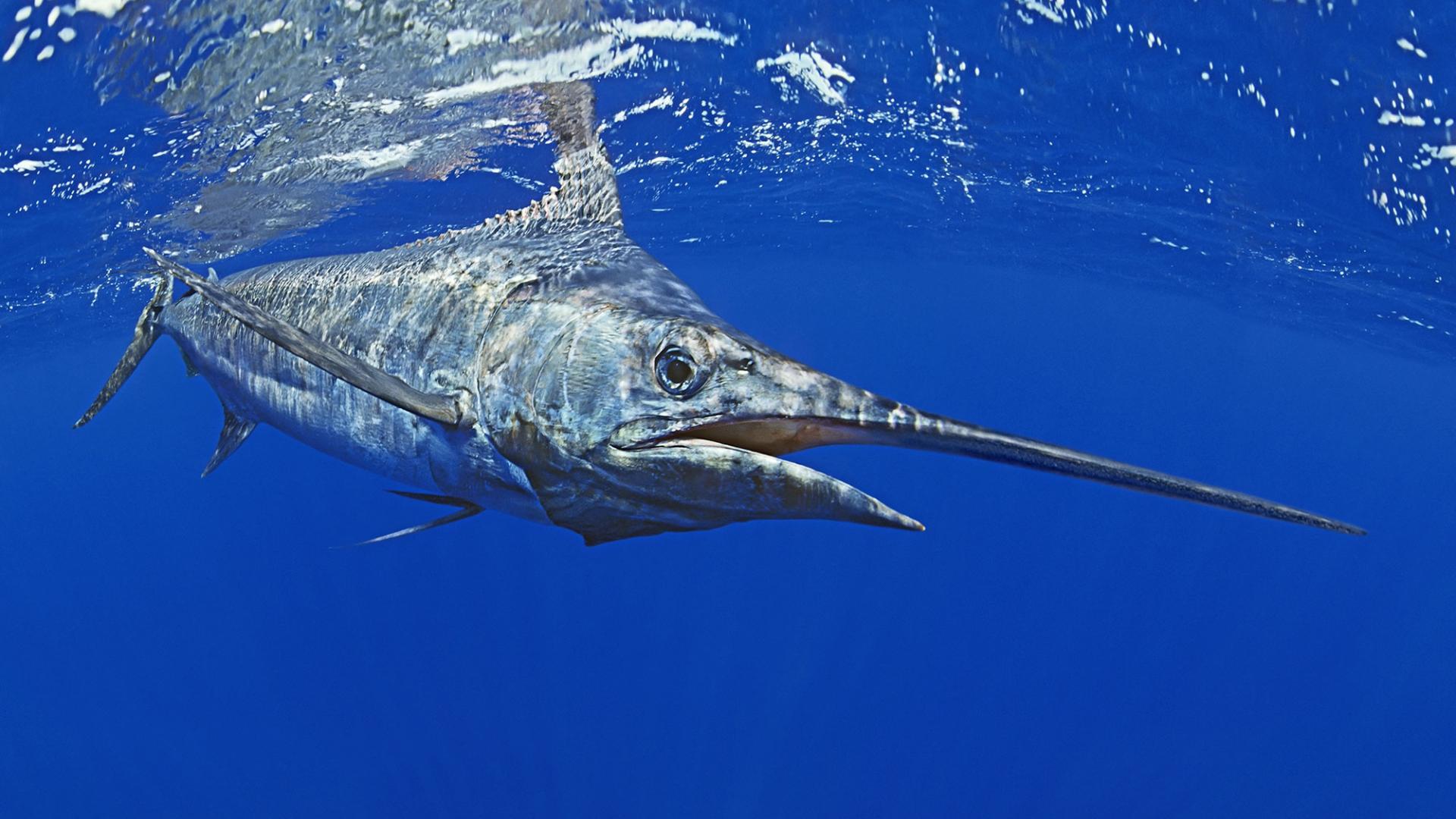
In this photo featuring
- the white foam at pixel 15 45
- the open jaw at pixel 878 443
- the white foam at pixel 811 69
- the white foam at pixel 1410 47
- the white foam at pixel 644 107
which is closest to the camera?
the open jaw at pixel 878 443

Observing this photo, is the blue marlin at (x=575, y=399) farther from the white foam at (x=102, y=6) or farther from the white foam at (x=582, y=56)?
the white foam at (x=582, y=56)

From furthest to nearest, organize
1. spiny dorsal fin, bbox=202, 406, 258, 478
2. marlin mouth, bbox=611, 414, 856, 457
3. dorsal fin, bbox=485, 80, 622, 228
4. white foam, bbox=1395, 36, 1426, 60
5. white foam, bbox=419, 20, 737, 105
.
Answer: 1. white foam, bbox=419, 20, 737, 105
2. white foam, bbox=1395, 36, 1426, 60
3. spiny dorsal fin, bbox=202, 406, 258, 478
4. dorsal fin, bbox=485, 80, 622, 228
5. marlin mouth, bbox=611, 414, 856, 457

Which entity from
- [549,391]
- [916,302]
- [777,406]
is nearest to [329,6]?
[549,391]

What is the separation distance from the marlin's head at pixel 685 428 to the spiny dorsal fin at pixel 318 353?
347 mm

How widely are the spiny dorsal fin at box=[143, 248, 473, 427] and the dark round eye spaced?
2.93 ft

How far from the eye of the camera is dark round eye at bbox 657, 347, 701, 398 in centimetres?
269

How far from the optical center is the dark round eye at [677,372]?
2689 mm

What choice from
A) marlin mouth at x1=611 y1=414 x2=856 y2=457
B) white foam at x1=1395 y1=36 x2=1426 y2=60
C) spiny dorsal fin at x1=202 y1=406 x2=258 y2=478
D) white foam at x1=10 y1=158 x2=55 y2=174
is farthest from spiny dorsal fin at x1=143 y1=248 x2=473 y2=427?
white foam at x1=10 y1=158 x2=55 y2=174

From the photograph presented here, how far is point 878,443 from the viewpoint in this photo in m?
2.50

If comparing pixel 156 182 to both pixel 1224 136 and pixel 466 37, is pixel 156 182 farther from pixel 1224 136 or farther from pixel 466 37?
pixel 1224 136

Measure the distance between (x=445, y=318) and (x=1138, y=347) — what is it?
61.8 meters

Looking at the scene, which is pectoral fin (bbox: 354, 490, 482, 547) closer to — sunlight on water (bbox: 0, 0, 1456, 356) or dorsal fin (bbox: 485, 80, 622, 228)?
dorsal fin (bbox: 485, 80, 622, 228)

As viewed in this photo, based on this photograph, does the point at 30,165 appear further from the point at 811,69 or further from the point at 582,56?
the point at 811,69

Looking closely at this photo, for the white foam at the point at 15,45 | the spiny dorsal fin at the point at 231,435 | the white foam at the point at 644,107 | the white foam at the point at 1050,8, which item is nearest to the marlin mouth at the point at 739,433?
the spiny dorsal fin at the point at 231,435
